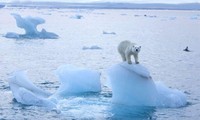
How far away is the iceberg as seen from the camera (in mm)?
13273

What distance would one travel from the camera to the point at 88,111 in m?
12.9

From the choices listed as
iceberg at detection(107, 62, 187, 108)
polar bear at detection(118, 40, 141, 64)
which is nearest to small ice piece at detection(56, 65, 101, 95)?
iceberg at detection(107, 62, 187, 108)

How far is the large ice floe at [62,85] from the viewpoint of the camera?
1372cm

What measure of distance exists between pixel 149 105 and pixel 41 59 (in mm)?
13434

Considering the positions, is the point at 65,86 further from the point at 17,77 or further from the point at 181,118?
the point at 181,118

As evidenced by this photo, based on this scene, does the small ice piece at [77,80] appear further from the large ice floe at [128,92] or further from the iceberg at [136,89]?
the iceberg at [136,89]

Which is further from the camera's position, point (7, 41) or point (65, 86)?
point (7, 41)

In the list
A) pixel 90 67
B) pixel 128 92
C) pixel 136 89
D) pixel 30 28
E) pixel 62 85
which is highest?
pixel 136 89

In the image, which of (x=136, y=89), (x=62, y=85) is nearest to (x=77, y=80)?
(x=62, y=85)

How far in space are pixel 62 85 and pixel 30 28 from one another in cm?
2261

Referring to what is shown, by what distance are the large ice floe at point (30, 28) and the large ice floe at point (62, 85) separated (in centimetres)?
2045

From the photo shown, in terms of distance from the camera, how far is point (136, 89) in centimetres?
1341

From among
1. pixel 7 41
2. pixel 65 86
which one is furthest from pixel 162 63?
pixel 7 41

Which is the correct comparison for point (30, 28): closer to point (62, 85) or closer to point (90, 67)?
point (90, 67)
